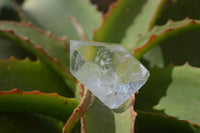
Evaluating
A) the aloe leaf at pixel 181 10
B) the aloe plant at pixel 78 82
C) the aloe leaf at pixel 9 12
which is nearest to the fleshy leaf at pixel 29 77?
the aloe plant at pixel 78 82

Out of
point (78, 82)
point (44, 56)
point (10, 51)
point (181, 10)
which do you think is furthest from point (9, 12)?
point (181, 10)

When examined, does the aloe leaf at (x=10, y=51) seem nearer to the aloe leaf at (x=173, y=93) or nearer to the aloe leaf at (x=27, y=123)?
the aloe leaf at (x=27, y=123)

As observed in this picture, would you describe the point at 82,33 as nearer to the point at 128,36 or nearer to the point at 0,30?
the point at 128,36

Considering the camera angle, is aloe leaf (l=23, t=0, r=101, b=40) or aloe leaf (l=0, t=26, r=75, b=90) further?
aloe leaf (l=23, t=0, r=101, b=40)

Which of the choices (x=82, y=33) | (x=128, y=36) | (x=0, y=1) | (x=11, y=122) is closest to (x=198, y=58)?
(x=128, y=36)

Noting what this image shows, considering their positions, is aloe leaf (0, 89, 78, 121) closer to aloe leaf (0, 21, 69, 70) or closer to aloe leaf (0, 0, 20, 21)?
aloe leaf (0, 21, 69, 70)

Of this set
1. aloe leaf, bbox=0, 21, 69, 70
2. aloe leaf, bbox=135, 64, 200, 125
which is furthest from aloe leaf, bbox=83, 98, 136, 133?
aloe leaf, bbox=0, 21, 69, 70

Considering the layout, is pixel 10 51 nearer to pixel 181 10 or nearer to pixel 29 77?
pixel 29 77

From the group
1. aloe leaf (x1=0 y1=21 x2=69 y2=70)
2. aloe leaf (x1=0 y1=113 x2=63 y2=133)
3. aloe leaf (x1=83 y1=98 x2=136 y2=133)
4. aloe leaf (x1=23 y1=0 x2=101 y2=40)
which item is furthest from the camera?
aloe leaf (x1=23 y1=0 x2=101 y2=40)
